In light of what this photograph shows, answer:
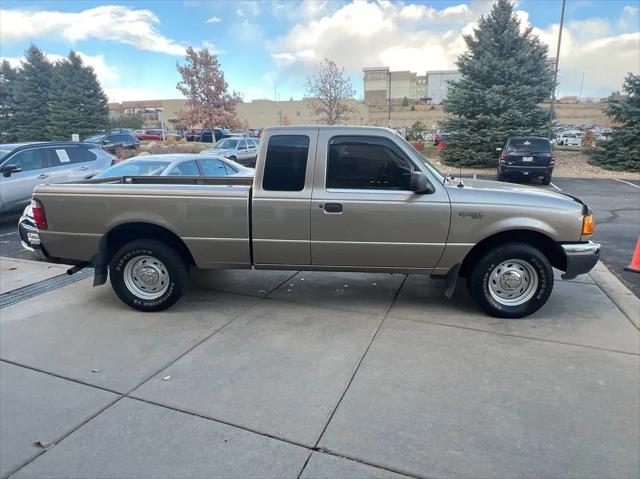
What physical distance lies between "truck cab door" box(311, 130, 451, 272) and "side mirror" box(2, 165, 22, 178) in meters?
7.63

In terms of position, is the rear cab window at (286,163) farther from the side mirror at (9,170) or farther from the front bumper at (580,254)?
the side mirror at (9,170)

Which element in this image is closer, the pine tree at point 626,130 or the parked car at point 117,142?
the pine tree at point 626,130

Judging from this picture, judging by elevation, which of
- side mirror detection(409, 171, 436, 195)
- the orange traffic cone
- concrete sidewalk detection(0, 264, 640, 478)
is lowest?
concrete sidewalk detection(0, 264, 640, 478)

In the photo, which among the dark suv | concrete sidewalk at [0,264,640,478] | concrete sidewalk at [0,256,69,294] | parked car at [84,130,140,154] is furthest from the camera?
parked car at [84,130,140,154]

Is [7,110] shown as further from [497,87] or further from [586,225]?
[586,225]

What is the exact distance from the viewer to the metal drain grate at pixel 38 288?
16.9 ft

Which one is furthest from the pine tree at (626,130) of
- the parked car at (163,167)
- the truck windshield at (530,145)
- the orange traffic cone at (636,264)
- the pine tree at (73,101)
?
the pine tree at (73,101)

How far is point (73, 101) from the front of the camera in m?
34.3

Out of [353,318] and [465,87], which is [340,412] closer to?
[353,318]

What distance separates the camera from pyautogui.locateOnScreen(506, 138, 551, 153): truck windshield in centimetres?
1612

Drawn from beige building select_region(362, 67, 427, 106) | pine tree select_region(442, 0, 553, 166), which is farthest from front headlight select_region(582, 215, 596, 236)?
beige building select_region(362, 67, 427, 106)

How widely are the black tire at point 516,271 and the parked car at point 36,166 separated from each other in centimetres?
896

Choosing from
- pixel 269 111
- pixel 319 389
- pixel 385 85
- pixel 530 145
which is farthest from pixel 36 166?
pixel 385 85

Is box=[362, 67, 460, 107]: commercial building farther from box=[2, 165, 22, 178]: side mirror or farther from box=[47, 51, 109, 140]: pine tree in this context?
box=[2, 165, 22, 178]: side mirror
